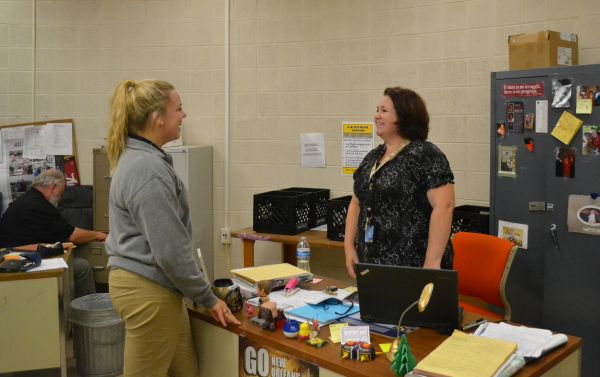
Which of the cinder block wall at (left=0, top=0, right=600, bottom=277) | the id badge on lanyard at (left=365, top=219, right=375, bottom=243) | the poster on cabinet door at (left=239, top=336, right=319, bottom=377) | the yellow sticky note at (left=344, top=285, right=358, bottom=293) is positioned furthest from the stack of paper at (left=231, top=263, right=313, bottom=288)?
the cinder block wall at (left=0, top=0, right=600, bottom=277)

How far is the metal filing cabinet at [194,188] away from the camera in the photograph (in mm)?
4754

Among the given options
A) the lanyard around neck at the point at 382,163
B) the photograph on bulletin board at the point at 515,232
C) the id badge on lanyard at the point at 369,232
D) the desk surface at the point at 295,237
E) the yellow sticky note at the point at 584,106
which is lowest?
the desk surface at the point at 295,237

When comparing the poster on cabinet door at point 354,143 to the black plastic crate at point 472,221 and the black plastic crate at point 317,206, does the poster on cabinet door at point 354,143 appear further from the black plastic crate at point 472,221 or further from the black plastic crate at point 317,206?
the black plastic crate at point 472,221

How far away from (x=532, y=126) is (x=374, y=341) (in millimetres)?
1843

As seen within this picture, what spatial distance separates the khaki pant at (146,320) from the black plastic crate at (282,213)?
79.9 inches

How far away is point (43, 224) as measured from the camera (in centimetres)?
452

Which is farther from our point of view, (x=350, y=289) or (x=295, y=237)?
(x=295, y=237)

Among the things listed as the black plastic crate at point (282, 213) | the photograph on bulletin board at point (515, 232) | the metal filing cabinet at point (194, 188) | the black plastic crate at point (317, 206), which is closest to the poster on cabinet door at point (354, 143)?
the black plastic crate at point (317, 206)

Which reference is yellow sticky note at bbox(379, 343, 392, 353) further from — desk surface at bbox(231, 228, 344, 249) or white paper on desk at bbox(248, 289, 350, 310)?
desk surface at bbox(231, 228, 344, 249)

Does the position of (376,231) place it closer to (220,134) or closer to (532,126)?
(532,126)

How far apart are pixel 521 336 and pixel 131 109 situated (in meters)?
1.57

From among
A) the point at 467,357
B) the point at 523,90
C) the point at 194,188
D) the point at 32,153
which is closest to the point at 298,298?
the point at 467,357

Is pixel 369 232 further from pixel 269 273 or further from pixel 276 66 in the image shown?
pixel 276 66

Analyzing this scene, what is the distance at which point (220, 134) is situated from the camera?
514cm
